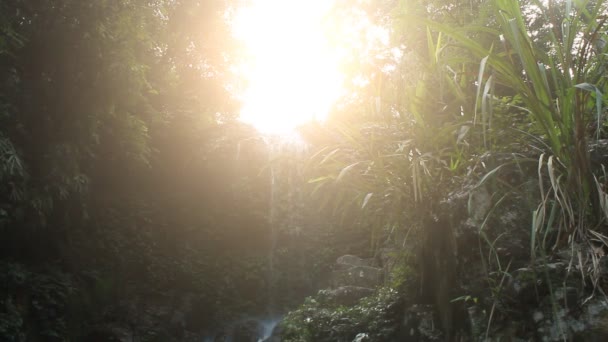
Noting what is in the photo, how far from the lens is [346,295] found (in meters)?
4.76

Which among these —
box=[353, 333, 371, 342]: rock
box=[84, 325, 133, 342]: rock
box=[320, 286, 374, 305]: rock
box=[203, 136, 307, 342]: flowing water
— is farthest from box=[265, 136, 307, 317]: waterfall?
box=[353, 333, 371, 342]: rock

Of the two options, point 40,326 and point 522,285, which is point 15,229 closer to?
point 40,326

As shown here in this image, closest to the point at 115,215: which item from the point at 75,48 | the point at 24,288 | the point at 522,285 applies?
the point at 24,288

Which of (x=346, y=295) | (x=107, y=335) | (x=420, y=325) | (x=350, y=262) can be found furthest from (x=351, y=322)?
(x=350, y=262)

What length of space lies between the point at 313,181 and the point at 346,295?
6.38 ft

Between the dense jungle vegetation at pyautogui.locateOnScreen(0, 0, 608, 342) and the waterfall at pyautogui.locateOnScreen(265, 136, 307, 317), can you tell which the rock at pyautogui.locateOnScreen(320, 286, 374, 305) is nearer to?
the dense jungle vegetation at pyautogui.locateOnScreen(0, 0, 608, 342)

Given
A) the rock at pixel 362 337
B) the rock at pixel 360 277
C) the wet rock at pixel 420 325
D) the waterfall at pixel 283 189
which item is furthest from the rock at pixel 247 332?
the wet rock at pixel 420 325

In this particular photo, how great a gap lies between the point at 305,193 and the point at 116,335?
5.63 meters

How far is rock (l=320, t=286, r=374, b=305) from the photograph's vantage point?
181 inches

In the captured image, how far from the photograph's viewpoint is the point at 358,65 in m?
3.02

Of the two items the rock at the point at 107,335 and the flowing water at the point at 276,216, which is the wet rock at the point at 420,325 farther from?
the flowing water at the point at 276,216

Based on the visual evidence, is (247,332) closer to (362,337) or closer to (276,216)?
(276,216)

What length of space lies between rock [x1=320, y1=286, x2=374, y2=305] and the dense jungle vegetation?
0.04 m

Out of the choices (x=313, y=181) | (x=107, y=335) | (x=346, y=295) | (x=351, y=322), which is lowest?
(x=351, y=322)
